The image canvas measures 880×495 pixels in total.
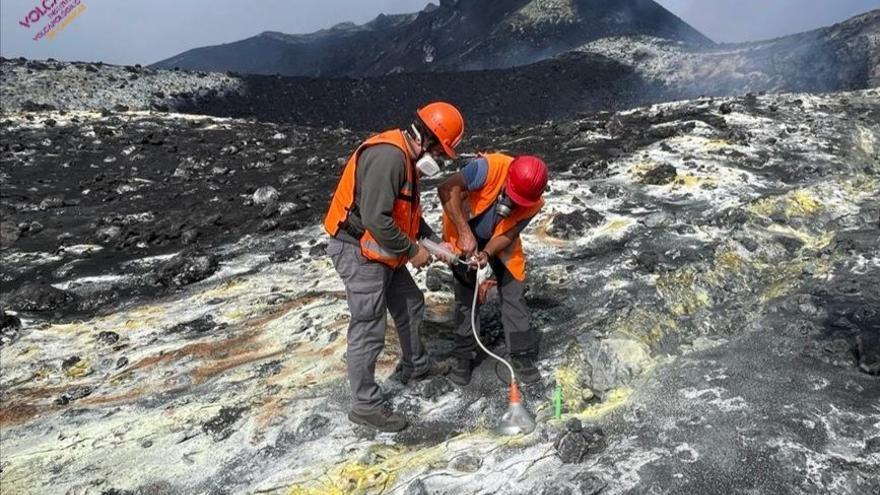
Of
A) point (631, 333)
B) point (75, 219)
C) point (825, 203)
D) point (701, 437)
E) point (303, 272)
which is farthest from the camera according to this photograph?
point (75, 219)

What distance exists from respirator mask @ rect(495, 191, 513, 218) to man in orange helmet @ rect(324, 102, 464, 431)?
45cm

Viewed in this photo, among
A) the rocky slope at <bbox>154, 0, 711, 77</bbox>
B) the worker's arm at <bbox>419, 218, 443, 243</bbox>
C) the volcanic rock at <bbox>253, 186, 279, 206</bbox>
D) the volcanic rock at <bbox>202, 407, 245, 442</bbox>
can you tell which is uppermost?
the rocky slope at <bbox>154, 0, 711, 77</bbox>

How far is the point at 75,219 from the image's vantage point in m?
9.66

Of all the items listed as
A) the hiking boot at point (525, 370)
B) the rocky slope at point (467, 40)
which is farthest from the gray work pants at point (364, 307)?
the rocky slope at point (467, 40)

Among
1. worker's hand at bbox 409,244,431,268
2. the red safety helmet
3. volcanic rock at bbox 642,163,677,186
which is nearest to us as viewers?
worker's hand at bbox 409,244,431,268

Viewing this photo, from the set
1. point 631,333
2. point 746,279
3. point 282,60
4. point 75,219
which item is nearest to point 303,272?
point 631,333

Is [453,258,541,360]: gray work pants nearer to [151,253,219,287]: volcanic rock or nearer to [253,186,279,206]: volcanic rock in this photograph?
[151,253,219,287]: volcanic rock

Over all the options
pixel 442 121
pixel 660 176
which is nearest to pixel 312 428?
pixel 442 121

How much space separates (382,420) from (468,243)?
1.12 meters

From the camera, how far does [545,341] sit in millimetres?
4691

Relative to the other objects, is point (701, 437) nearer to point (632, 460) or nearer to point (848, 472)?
point (632, 460)

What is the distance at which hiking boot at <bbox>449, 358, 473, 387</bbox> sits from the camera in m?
4.14

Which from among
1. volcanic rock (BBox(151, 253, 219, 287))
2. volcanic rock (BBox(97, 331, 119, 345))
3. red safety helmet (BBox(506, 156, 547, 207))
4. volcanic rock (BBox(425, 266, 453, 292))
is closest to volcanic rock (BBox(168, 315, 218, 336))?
volcanic rock (BBox(97, 331, 119, 345))

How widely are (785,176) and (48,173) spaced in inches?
494
